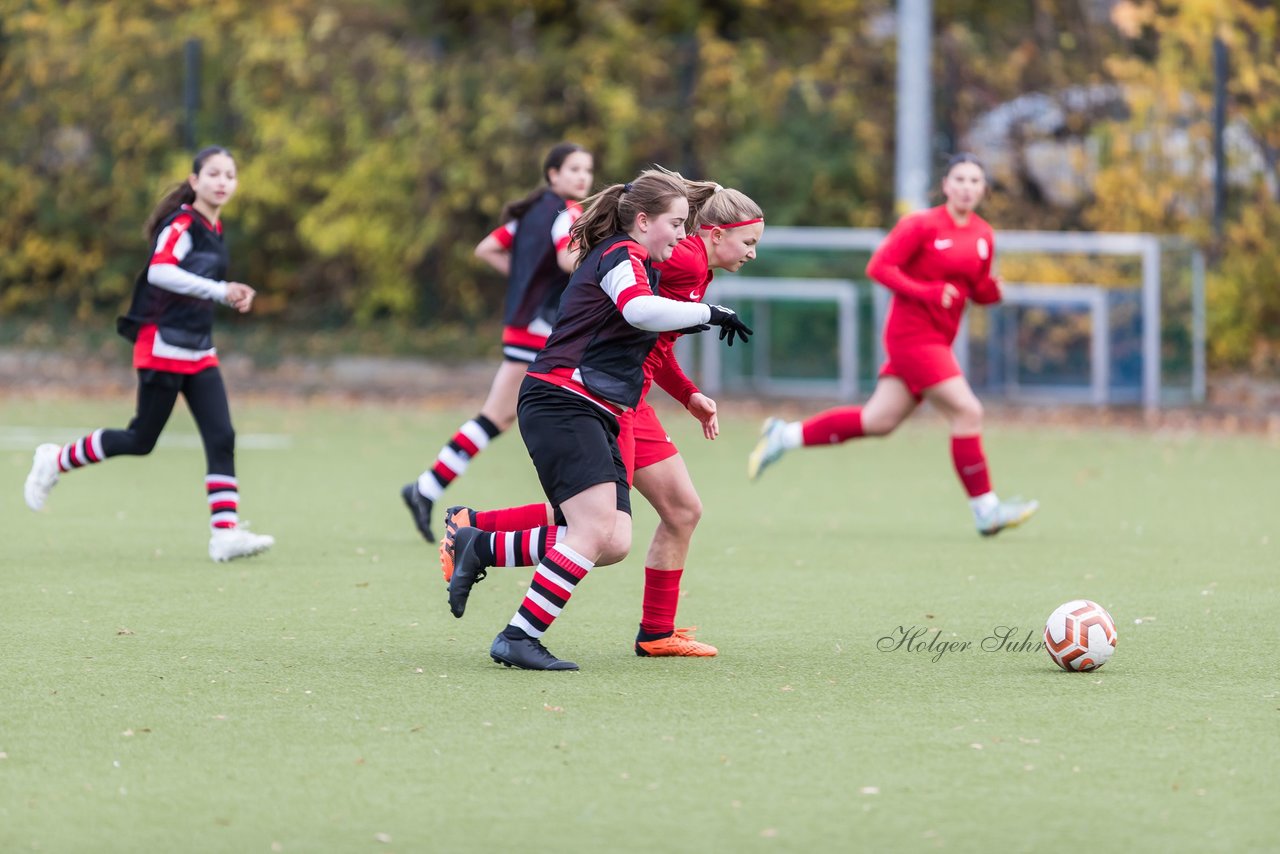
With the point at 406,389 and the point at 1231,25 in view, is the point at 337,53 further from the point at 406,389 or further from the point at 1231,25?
the point at 1231,25

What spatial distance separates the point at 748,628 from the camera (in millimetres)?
7531

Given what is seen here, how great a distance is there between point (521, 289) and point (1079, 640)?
4209 millimetres

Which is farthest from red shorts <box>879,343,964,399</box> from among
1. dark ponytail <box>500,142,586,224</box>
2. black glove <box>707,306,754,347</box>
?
black glove <box>707,306,754,347</box>

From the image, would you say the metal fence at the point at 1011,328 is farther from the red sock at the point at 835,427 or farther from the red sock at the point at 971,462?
the red sock at the point at 971,462

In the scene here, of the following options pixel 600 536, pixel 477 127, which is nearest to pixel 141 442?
pixel 600 536

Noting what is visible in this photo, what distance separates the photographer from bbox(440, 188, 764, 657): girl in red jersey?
6754 mm

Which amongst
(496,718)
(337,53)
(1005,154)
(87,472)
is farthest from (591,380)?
(337,53)

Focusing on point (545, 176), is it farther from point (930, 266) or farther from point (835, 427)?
point (835, 427)

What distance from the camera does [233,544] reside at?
916 centimetres

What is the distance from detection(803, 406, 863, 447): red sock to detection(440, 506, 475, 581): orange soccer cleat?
4.01 meters

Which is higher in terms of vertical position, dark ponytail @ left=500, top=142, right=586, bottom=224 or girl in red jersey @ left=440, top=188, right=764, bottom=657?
dark ponytail @ left=500, top=142, right=586, bottom=224

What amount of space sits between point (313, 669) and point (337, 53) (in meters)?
15.2

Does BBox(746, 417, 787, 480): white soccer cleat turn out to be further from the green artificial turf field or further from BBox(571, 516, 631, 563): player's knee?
BBox(571, 516, 631, 563): player's knee

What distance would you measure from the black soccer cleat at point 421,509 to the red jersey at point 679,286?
3.07 metres
